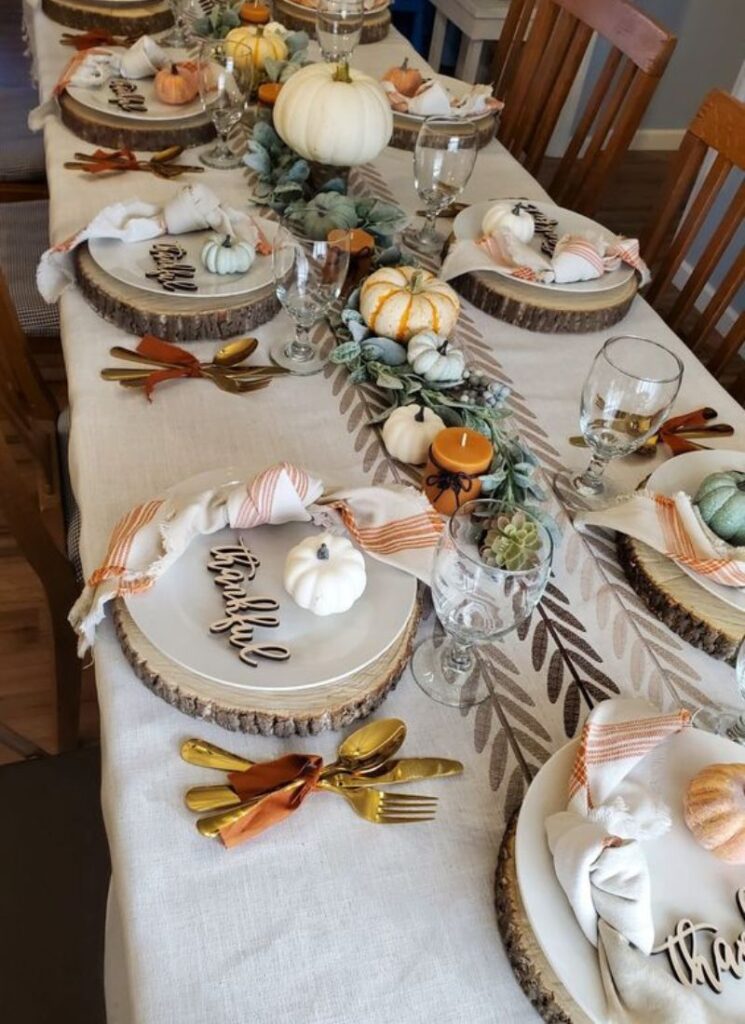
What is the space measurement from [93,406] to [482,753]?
0.50 meters

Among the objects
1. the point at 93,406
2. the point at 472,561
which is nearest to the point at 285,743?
the point at 472,561

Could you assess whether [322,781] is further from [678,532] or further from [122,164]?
[122,164]

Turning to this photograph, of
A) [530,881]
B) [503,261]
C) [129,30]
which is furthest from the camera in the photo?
[129,30]

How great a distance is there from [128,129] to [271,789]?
1.04 m

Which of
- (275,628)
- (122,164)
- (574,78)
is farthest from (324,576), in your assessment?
(574,78)

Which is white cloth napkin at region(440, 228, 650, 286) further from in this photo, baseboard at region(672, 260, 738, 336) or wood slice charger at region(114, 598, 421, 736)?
baseboard at region(672, 260, 738, 336)

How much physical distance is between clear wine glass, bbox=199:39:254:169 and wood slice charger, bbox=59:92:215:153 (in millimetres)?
34

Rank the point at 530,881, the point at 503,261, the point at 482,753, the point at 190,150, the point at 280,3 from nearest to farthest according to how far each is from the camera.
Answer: the point at 530,881 → the point at 482,753 → the point at 503,261 → the point at 190,150 → the point at 280,3

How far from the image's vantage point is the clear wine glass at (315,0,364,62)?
4.81 feet

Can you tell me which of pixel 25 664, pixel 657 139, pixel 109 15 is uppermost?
pixel 109 15

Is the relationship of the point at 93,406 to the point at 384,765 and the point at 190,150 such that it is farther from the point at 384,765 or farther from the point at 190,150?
the point at 190,150

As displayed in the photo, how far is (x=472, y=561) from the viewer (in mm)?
589

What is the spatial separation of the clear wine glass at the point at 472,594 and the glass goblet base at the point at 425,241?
0.58 metres

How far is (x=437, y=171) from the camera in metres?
1.10
